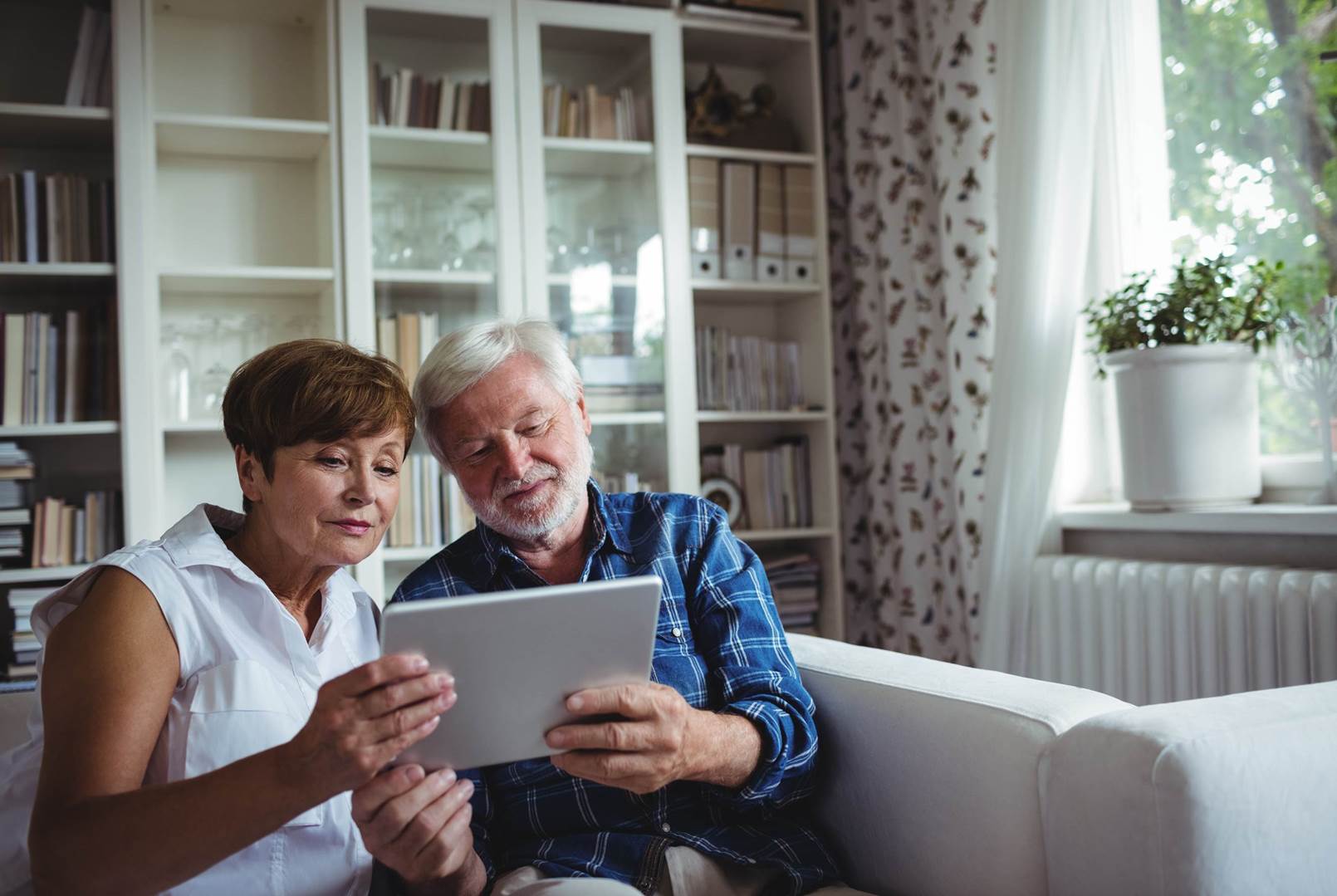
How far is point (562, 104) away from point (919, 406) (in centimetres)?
124

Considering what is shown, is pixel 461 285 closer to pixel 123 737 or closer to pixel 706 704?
pixel 706 704

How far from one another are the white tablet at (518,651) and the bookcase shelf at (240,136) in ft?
6.93

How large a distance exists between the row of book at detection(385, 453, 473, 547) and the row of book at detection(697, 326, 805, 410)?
749 mm

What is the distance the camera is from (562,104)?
2943 mm

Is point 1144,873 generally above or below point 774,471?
below

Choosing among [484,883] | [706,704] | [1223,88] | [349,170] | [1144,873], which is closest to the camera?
[1144,873]

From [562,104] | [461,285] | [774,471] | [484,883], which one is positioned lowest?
[484,883]

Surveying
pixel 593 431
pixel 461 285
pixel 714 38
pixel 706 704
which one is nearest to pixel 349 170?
pixel 461 285

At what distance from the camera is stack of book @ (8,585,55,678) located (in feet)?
8.21

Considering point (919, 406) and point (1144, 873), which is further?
point (919, 406)

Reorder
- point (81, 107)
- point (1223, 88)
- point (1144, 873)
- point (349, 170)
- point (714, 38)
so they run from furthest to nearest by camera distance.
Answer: point (714, 38)
point (349, 170)
point (81, 107)
point (1223, 88)
point (1144, 873)

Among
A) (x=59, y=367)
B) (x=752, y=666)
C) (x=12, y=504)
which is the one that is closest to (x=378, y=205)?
(x=59, y=367)

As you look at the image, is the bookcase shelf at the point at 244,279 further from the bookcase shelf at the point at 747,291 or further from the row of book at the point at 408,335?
the bookcase shelf at the point at 747,291

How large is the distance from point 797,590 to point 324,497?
2079 mm
